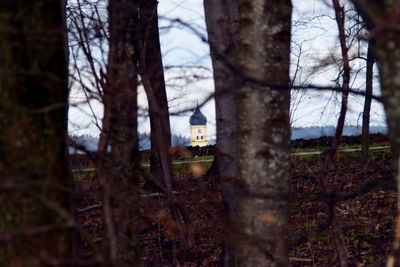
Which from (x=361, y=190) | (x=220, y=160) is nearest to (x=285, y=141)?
(x=361, y=190)

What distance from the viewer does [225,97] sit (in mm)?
6434

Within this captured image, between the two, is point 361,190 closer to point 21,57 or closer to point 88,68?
point 88,68

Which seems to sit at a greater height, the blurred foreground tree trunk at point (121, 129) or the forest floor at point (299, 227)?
the blurred foreground tree trunk at point (121, 129)

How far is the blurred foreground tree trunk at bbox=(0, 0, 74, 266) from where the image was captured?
3.23m

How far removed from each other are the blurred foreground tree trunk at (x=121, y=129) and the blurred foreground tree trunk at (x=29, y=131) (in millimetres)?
358

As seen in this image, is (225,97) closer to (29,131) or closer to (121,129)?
(121,129)

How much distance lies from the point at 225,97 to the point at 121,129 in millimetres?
1915

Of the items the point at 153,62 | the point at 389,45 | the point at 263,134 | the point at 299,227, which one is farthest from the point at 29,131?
the point at 299,227

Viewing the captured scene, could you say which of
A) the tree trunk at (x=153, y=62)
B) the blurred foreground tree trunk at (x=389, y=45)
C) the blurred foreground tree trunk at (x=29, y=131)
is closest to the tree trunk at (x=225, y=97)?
the tree trunk at (x=153, y=62)

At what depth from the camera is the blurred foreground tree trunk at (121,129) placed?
3.89m

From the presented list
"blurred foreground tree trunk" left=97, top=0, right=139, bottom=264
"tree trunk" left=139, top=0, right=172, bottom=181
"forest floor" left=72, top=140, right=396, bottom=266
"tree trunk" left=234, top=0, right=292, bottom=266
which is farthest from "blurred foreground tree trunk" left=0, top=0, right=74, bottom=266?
"forest floor" left=72, top=140, right=396, bottom=266

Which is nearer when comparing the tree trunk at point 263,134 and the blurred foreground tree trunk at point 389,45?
the blurred foreground tree trunk at point 389,45

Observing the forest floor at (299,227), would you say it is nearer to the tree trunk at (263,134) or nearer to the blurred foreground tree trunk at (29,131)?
the tree trunk at (263,134)

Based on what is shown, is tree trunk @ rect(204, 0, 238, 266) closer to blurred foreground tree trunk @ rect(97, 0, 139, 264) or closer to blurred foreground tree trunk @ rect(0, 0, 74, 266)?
blurred foreground tree trunk @ rect(97, 0, 139, 264)
